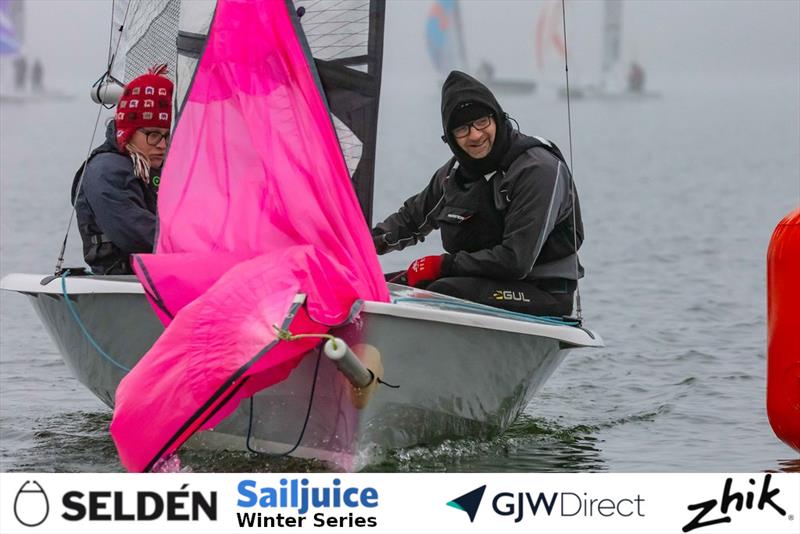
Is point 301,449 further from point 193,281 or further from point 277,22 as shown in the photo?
point 277,22

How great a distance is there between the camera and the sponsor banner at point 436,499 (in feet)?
15.9

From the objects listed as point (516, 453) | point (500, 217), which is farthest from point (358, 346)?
point (516, 453)

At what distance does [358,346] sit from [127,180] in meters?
1.67

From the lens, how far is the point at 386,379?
18.7 ft

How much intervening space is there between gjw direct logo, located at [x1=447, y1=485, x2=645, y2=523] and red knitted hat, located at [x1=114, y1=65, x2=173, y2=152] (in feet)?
8.07

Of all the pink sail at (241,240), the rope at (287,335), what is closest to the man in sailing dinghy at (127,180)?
the pink sail at (241,240)

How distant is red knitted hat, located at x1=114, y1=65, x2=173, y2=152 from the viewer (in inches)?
265

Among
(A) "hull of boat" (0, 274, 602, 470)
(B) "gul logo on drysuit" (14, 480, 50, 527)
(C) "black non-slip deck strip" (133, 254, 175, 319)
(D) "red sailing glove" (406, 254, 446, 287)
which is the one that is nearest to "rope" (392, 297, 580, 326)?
(A) "hull of boat" (0, 274, 602, 470)

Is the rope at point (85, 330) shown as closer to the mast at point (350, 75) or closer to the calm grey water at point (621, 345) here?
the calm grey water at point (621, 345)

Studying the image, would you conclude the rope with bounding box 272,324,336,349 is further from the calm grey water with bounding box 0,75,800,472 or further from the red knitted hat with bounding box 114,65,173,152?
the red knitted hat with bounding box 114,65,173,152

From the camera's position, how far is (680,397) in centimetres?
845

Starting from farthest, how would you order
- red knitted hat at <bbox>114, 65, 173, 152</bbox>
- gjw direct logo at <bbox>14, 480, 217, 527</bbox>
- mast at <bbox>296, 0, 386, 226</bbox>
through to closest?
1. red knitted hat at <bbox>114, 65, 173, 152</bbox>
2. mast at <bbox>296, 0, 386, 226</bbox>
3. gjw direct logo at <bbox>14, 480, 217, 527</bbox>

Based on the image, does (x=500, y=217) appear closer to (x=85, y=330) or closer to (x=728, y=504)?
(x=85, y=330)

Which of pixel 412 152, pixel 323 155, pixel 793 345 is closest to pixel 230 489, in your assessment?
pixel 323 155
